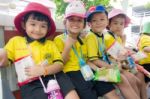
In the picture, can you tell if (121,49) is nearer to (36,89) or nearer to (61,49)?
(61,49)

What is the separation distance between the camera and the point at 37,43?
1.62 meters

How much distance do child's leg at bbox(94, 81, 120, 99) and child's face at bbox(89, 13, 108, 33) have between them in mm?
485

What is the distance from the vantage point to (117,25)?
2.43 meters

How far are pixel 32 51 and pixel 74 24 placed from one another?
463mm

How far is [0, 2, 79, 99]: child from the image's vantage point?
151cm

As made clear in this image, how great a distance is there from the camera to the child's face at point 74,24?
1.88 metres

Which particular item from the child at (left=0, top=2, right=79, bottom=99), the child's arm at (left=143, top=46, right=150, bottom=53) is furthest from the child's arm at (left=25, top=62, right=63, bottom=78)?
the child's arm at (left=143, top=46, right=150, bottom=53)

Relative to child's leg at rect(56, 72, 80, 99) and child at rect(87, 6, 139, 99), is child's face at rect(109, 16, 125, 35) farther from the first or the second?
child's leg at rect(56, 72, 80, 99)

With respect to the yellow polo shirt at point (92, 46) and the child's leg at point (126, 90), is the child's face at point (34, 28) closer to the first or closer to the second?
the yellow polo shirt at point (92, 46)

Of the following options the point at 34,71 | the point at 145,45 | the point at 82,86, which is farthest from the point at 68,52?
the point at 145,45

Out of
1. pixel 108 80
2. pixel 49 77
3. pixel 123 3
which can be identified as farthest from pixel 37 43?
pixel 123 3

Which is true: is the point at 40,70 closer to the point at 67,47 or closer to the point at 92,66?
the point at 67,47

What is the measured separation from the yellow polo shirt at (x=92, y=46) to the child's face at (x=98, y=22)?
8cm

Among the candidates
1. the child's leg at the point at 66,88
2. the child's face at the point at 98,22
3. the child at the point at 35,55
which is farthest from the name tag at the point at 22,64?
the child's face at the point at 98,22
